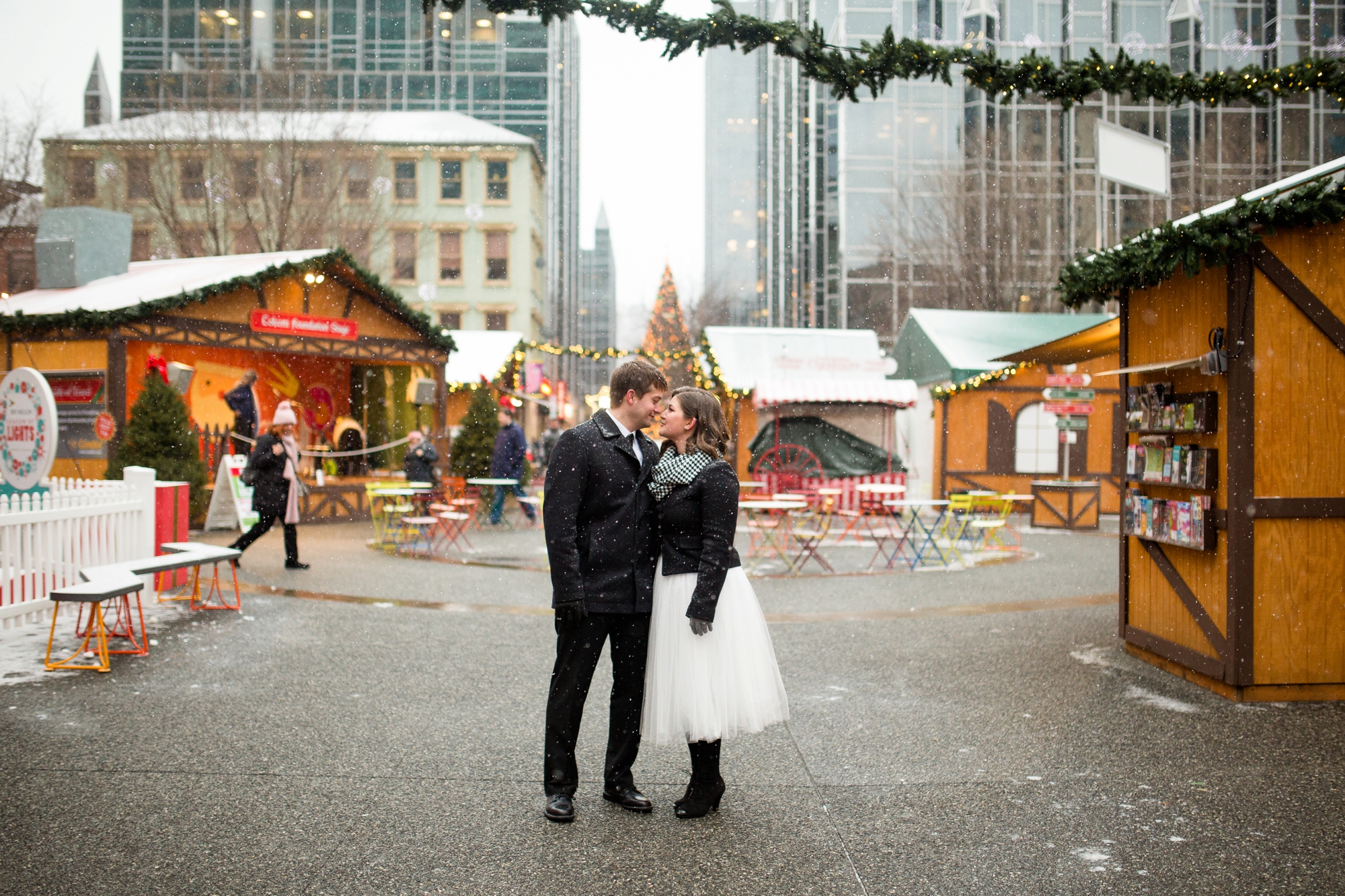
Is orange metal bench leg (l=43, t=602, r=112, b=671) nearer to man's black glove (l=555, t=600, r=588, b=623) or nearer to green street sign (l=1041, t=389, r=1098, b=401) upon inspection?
man's black glove (l=555, t=600, r=588, b=623)

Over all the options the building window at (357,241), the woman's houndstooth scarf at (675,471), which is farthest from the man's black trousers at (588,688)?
the building window at (357,241)

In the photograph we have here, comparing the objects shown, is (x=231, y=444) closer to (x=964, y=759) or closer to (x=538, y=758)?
(x=538, y=758)

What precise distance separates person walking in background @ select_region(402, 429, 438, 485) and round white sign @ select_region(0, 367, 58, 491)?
8250 millimetres

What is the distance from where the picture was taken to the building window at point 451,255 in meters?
48.2

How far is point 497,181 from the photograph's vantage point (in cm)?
4809

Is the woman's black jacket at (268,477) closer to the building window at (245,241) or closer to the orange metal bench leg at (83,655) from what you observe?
the orange metal bench leg at (83,655)

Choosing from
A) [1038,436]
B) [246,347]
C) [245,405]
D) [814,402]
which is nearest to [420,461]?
[245,405]

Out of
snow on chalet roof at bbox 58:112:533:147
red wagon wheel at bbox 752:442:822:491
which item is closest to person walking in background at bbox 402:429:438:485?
red wagon wheel at bbox 752:442:822:491

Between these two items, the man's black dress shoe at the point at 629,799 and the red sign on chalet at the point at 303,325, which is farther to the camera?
the red sign on chalet at the point at 303,325

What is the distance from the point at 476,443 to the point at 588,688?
49.6 feet

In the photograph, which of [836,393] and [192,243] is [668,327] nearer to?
[192,243]

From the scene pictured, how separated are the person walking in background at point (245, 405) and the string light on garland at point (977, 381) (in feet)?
44.3

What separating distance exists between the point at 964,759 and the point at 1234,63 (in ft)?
135

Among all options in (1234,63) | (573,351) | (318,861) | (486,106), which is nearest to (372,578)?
(318,861)
